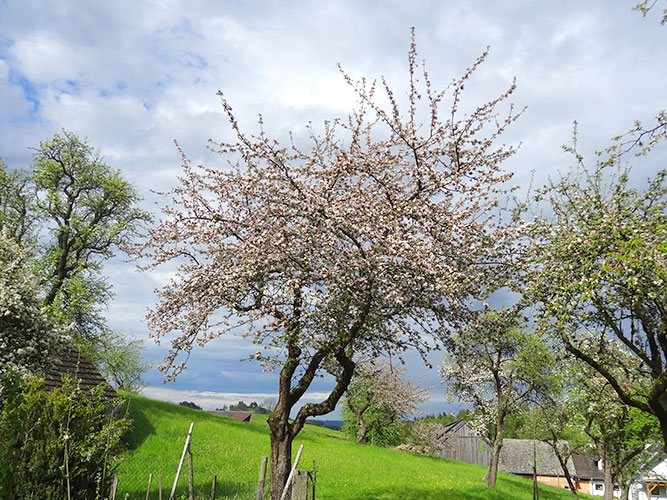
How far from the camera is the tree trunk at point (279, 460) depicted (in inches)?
493

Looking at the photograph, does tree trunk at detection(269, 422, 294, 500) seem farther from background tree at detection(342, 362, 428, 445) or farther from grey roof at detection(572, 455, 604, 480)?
grey roof at detection(572, 455, 604, 480)

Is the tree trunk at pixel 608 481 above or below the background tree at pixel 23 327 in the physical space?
below

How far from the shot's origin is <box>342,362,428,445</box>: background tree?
56.0 meters

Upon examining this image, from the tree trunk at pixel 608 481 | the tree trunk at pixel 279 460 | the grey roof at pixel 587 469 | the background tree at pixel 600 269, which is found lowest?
the grey roof at pixel 587 469

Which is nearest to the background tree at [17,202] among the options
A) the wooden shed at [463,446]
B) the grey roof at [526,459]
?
the wooden shed at [463,446]

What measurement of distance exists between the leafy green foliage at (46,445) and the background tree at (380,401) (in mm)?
44872

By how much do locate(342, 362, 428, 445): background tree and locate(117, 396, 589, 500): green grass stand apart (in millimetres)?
16049

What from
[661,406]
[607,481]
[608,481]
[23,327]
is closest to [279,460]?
[23,327]

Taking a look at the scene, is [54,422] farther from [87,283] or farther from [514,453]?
[514,453]

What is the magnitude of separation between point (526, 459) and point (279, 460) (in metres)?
74.5

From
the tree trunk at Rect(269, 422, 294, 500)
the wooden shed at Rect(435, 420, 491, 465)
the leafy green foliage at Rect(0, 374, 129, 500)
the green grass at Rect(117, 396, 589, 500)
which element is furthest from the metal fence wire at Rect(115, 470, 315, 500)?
the wooden shed at Rect(435, 420, 491, 465)

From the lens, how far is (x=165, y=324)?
13.2 m

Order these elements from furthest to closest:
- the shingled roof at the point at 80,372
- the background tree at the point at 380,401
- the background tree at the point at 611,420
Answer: the background tree at the point at 380,401 → the background tree at the point at 611,420 → the shingled roof at the point at 80,372

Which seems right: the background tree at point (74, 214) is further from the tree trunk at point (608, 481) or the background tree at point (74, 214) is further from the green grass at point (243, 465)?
the tree trunk at point (608, 481)
